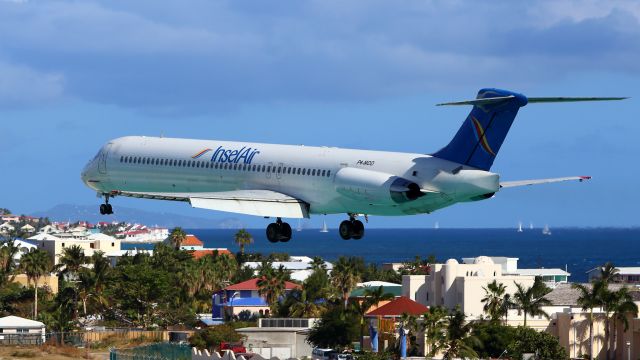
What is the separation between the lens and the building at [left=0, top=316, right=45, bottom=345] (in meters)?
131

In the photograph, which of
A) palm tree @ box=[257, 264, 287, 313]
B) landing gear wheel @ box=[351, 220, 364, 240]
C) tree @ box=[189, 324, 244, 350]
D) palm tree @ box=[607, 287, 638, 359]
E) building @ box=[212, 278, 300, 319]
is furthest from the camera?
building @ box=[212, 278, 300, 319]

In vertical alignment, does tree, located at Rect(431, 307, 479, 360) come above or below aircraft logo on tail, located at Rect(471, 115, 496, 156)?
below

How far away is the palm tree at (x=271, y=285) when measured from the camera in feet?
533

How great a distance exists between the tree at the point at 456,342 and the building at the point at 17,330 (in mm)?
38762

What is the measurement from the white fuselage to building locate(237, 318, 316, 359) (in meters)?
47.8

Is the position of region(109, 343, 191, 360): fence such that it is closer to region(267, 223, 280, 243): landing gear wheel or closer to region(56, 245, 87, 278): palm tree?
region(267, 223, 280, 243): landing gear wheel

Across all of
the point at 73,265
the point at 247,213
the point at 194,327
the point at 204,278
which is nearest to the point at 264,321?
the point at 194,327

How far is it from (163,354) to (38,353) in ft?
56.7

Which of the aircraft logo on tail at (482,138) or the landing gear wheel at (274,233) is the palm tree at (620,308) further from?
the aircraft logo on tail at (482,138)

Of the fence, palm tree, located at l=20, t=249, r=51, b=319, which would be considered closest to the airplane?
the fence

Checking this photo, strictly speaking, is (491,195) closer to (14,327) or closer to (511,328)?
(511,328)

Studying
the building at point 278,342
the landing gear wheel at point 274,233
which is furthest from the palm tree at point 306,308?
the landing gear wheel at point 274,233

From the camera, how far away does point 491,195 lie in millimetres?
61719

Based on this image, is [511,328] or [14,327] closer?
[511,328]
